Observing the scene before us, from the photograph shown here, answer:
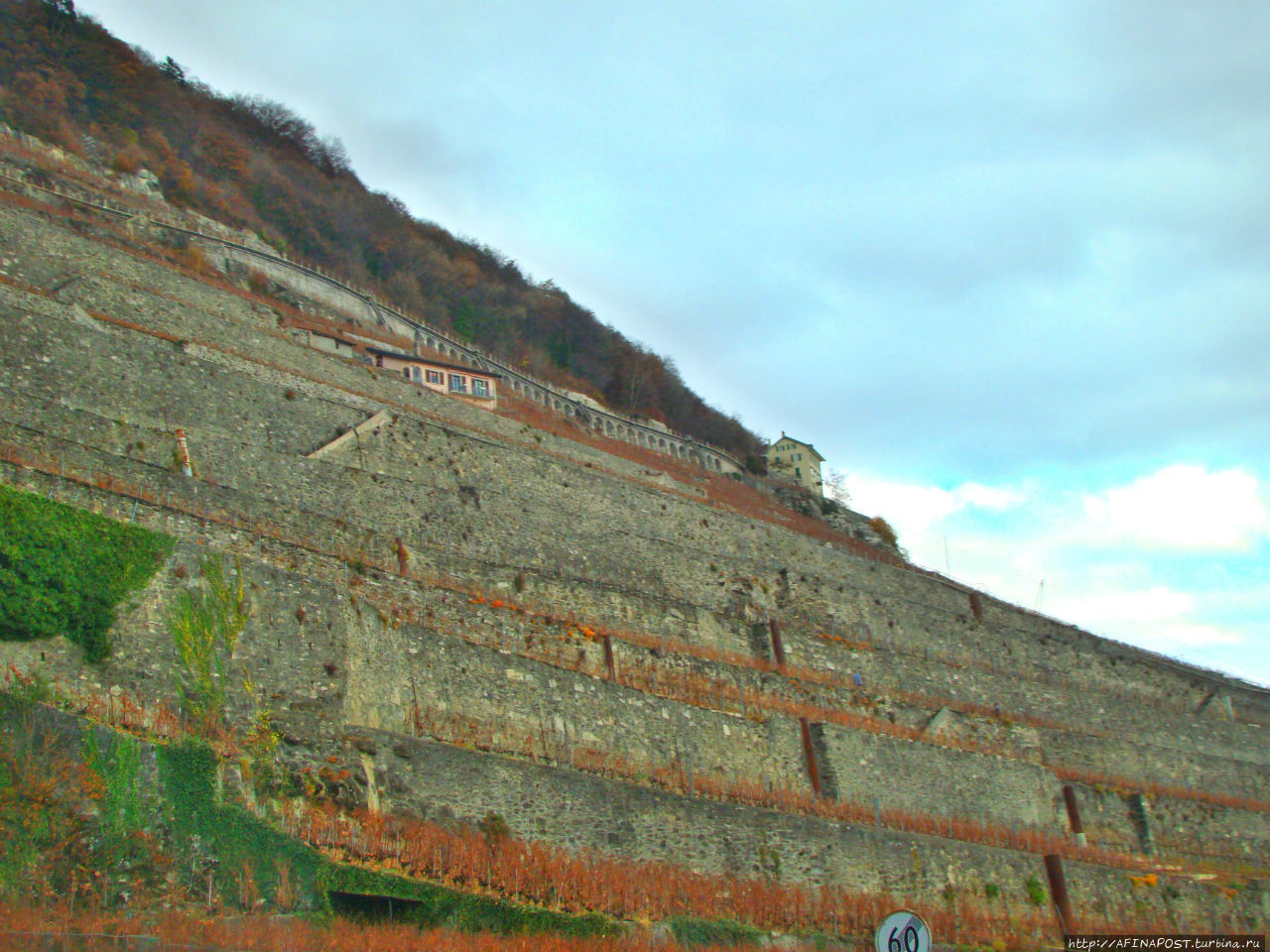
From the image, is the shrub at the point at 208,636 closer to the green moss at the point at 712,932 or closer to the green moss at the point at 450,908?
the green moss at the point at 450,908

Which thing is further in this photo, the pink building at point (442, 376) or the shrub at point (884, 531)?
the shrub at point (884, 531)

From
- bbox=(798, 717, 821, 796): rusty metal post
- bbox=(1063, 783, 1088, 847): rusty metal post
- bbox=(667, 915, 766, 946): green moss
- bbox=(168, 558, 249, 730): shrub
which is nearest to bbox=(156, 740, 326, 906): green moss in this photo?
bbox=(168, 558, 249, 730): shrub

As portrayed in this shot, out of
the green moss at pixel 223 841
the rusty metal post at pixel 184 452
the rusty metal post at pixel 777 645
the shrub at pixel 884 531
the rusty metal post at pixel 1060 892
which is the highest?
A: the shrub at pixel 884 531

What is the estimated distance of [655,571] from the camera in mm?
36281

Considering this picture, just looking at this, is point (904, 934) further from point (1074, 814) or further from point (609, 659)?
point (1074, 814)

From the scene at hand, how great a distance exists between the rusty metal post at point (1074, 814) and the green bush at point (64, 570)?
86.2 ft

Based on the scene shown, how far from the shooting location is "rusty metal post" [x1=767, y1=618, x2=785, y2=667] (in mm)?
33594

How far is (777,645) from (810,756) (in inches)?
223

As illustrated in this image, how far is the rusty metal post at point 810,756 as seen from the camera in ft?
92.6

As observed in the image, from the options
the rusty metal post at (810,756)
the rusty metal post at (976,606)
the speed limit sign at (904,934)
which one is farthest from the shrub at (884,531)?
the speed limit sign at (904,934)

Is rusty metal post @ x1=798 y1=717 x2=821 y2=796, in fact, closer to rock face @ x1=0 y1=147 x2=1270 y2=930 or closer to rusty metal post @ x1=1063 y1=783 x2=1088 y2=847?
rock face @ x1=0 y1=147 x2=1270 y2=930

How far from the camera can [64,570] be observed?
17297mm

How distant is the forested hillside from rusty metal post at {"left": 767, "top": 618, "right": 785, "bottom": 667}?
46.1 metres

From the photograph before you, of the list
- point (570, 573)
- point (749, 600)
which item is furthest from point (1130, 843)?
point (570, 573)
